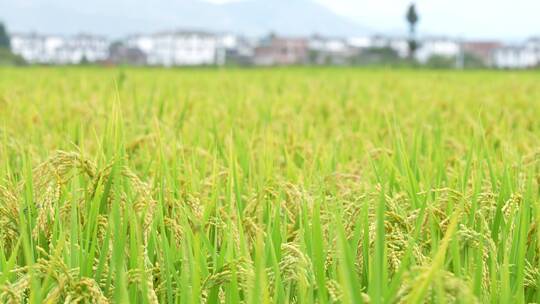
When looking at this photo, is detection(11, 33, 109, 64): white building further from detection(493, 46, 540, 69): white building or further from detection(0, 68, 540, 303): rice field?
detection(0, 68, 540, 303): rice field

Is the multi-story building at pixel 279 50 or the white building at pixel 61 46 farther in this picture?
the white building at pixel 61 46

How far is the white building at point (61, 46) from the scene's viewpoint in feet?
360

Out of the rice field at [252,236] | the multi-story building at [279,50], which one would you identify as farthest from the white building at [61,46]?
the rice field at [252,236]

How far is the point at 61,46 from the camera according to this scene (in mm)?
111438

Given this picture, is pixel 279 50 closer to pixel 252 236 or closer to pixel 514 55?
pixel 514 55

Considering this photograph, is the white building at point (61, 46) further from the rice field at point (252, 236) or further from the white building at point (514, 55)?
the rice field at point (252, 236)

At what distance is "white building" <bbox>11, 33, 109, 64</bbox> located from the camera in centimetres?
10975

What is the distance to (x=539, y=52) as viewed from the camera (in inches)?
4003

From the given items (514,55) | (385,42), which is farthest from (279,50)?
(514,55)

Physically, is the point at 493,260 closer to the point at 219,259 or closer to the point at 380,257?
the point at 380,257

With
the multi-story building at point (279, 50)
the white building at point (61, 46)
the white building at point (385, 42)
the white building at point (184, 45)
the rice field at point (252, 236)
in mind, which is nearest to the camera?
the rice field at point (252, 236)

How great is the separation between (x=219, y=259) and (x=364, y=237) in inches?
9.7

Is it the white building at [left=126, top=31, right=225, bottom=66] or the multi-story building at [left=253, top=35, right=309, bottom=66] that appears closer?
the multi-story building at [left=253, top=35, right=309, bottom=66]

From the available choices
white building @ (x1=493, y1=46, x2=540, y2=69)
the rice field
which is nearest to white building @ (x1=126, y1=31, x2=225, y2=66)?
white building @ (x1=493, y1=46, x2=540, y2=69)
